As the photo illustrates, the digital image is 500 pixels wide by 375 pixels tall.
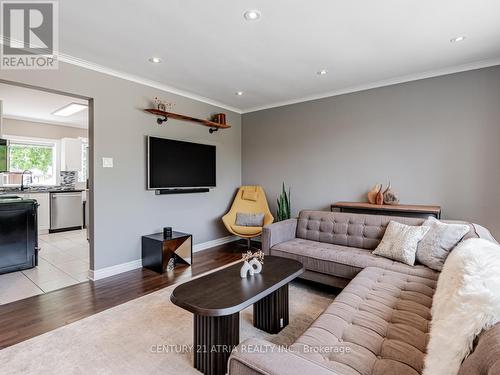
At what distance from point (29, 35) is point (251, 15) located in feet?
6.71

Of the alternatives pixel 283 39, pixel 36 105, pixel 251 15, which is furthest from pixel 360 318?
pixel 36 105

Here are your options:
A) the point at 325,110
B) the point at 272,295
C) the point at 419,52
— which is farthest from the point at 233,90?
the point at 272,295

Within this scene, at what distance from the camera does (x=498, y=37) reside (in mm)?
2520

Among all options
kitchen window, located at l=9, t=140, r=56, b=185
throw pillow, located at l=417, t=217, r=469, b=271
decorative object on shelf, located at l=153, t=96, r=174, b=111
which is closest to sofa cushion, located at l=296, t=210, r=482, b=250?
throw pillow, located at l=417, t=217, r=469, b=271

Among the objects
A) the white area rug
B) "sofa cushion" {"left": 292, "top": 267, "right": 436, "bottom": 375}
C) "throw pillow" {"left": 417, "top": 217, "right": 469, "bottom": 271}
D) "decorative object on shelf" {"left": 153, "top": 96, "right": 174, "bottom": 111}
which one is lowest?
the white area rug

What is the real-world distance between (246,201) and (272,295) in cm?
283

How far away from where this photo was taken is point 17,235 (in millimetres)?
3320

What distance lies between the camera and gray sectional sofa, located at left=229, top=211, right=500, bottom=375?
911mm

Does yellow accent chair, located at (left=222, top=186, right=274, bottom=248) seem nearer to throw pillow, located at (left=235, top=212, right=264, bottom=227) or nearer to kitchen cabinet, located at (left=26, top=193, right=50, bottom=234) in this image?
throw pillow, located at (left=235, top=212, right=264, bottom=227)

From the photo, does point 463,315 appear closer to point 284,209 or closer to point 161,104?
point 284,209

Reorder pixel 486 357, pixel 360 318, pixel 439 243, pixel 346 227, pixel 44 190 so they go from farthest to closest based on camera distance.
Result: 1. pixel 44 190
2. pixel 346 227
3. pixel 439 243
4. pixel 360 318
5. pixel 486 357

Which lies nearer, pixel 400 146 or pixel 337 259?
pixel 337 259

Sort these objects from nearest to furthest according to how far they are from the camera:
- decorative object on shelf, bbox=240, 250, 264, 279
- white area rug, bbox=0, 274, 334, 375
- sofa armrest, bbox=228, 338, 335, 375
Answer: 1. sofa armrest, bbox=228, 338, 335, 375
2. white area rug, bbox=0, 274, 334, 375
3. decorative object on shelf, bbox=240, 250, 264, 279

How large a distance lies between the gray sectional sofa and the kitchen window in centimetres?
598
